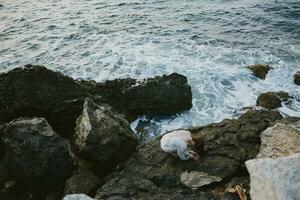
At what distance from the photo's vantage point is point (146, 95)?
970 centimetres

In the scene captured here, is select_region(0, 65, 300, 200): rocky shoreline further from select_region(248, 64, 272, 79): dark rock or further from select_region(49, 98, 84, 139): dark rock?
select_region(248, 64, 272, 79): dark rock

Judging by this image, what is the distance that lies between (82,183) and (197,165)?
6.10 ft

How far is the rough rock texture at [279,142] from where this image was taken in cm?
566

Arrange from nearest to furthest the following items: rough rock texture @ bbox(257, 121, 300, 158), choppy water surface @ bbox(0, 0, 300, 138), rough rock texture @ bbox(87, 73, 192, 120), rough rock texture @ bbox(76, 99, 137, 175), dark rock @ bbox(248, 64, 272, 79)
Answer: rough rock texture @ bbox(257, 121, 300, 158)
rough rock texture @ bbox(76, 99, 137, 175)
rough rock texture @ bbox(87, 73, 192, 120)
choppy water surface @ bbox(0, 0, 300, 138)
dark rock @ bbox(248, 64, 272, 79)

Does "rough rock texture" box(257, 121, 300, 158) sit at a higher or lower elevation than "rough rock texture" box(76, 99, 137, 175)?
higher

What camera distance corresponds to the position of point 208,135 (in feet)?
22.7

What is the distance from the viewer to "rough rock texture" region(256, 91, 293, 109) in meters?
10.5

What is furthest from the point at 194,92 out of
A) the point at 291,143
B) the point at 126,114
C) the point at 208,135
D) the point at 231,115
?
the point at 291,143

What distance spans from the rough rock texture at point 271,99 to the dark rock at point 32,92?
497 centimetres

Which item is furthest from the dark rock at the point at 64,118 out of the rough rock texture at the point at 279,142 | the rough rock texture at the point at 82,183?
the rough rock texture at the point at 279,142

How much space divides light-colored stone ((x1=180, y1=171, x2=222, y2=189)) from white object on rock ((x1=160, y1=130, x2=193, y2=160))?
0.34 meters

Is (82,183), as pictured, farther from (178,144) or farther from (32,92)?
(32,92)

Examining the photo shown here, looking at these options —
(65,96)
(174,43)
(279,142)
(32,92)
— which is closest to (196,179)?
(279,142)

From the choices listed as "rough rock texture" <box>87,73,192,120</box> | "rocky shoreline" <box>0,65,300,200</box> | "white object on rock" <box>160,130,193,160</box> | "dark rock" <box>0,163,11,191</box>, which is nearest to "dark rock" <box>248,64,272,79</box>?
"rough rock texture" <box>87,73,192,120</box>
